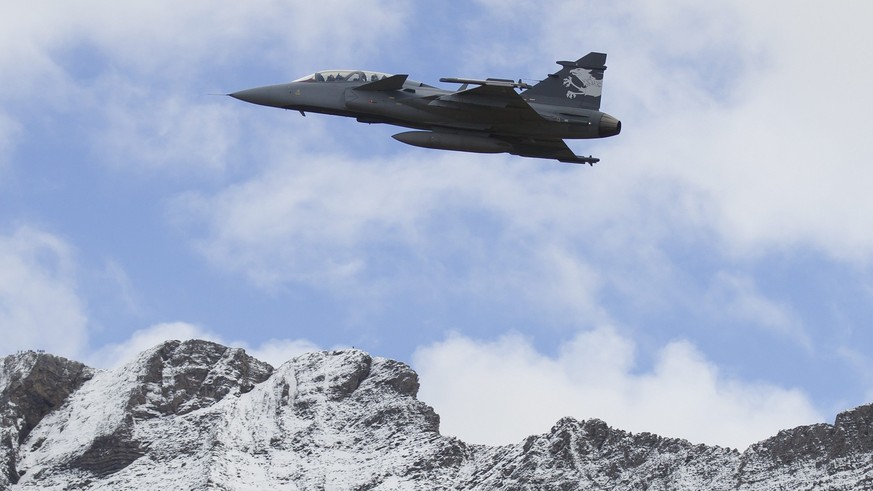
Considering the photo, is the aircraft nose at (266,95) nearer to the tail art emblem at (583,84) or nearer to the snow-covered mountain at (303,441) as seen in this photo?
the tail art emblem at (583,84)

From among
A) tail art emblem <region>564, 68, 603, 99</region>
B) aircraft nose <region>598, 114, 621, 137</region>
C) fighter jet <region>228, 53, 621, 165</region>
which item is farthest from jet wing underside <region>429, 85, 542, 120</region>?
tail art emblem <region>564, 68, 603, 99</region>

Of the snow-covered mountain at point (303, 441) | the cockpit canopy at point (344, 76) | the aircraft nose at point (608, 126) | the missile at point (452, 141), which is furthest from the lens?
the snow-covered mountain at point (303, 441)

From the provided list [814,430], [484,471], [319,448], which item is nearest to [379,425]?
[319,448]

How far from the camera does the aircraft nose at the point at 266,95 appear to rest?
9012cm

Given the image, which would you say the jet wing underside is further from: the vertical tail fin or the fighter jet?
the vertical tail fin

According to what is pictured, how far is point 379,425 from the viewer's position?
153125mm

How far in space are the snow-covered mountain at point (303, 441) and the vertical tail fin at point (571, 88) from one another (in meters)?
39.2

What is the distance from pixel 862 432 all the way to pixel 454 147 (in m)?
47.6

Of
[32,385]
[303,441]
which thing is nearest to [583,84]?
[303,441]

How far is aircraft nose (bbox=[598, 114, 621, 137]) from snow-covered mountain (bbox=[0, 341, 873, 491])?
4053cm

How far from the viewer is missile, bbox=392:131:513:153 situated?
8544 centimetres

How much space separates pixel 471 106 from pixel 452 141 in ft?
5.93

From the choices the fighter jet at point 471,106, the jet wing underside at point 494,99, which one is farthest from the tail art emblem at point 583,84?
the jet wing underside at point 494,99

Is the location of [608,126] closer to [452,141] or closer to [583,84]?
[583,84]
